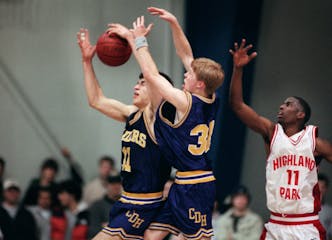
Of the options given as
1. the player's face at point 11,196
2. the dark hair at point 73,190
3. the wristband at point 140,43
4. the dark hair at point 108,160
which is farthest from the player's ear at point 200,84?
the dark hair at point 108,160

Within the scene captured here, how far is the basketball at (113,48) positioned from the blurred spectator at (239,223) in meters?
3.42

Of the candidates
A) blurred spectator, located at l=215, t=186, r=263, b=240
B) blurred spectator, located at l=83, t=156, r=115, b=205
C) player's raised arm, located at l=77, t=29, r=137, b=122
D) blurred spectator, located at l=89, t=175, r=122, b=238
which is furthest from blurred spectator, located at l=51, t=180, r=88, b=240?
player's raised arm, located at l=77, t=29, r=137, b=122

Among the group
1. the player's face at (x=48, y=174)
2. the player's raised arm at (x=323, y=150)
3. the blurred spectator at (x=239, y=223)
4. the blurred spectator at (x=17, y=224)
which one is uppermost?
the player's raised arm at (x=323, y=150)

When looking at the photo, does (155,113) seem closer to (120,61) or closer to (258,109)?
(120,61)

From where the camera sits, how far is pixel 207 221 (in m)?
7.32

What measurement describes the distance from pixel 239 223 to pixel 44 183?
3011 millimetres

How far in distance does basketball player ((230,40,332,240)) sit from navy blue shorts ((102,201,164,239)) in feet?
3.63

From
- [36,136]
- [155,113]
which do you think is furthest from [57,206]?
[155,113]

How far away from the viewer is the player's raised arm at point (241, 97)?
792 centimetres

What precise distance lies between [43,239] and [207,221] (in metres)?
4.03

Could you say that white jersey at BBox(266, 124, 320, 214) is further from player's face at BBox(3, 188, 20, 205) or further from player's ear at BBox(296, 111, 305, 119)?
player's face at BBox(3, 188, 20, 205)

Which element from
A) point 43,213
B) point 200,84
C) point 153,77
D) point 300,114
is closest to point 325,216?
point 300,114

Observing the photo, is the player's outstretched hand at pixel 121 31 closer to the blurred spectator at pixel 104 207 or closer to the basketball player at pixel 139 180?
the basketball player at pixel 139 180

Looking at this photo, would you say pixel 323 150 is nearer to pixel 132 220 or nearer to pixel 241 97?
pixel 241 97
